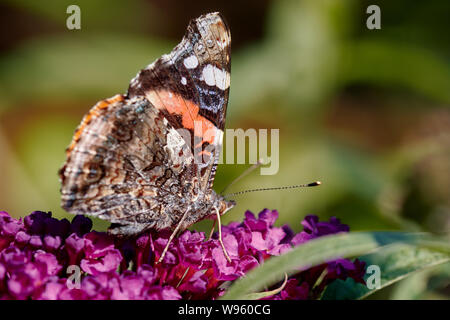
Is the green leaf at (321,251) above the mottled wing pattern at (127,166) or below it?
below

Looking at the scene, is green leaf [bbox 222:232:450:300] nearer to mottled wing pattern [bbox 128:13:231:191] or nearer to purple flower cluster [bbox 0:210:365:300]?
purple flower cluster [bbox 0:210:365:300]

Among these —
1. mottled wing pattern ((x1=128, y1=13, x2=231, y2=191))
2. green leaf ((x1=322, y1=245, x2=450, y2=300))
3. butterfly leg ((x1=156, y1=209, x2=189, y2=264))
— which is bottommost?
green leaf ((x1=322, y1=245, x2=450, y2=300))

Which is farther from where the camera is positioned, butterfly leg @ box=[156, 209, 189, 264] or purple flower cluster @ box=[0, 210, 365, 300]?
butterfly leg @ box=[156, 209, 189, 264]

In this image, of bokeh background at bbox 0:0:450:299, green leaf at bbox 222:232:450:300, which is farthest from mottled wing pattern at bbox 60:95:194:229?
bokeh background at bbox 0:0:450:299

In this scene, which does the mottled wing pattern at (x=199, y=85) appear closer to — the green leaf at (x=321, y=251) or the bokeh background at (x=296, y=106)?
the green leaf at (x=321, y=251)

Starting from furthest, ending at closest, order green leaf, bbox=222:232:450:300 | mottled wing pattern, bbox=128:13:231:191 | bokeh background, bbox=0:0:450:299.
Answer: bokeh background, bbox=0:0:450:299 → mottled wing pattern, bbox=128:13:231:191 → green leaf, bbox=222:232:450:300

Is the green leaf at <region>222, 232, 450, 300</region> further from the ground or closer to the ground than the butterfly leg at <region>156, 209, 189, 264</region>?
further from the ground

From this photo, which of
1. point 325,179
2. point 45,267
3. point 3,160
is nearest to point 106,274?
point 45,267

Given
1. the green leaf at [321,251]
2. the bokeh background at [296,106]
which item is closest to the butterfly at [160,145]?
the green leaf at [321,251]
